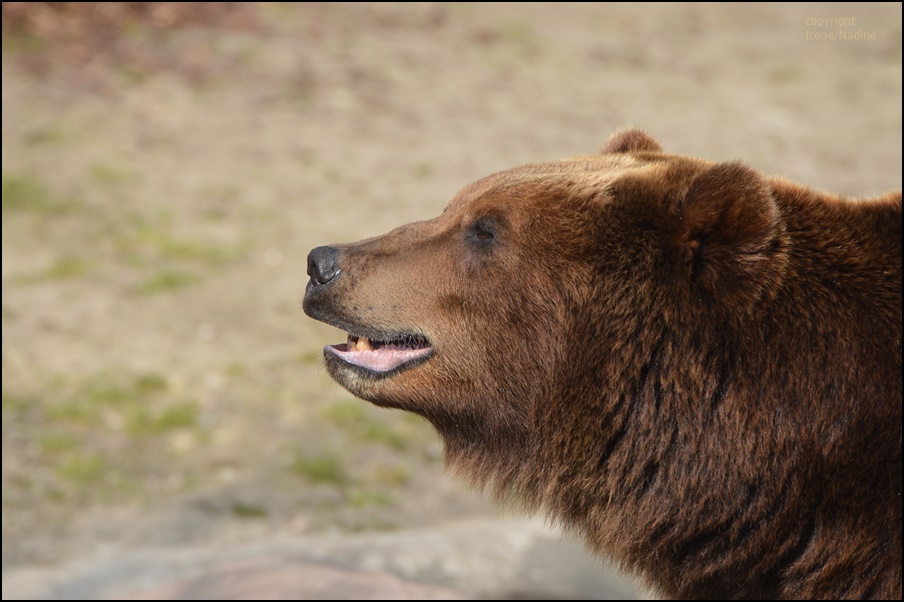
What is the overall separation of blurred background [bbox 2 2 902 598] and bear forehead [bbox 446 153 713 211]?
2039 mm

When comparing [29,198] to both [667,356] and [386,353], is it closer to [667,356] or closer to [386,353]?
[386,353]

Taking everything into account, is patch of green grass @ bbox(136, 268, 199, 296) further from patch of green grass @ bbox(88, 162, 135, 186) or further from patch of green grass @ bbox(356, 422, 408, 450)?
patch of green grass @ bbox(356, 422, 408, 450)

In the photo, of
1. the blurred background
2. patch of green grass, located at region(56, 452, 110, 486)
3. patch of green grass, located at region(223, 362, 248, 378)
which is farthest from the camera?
patch of green grass, located at region(223, 362, 248, 378)

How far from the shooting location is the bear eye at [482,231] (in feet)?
11.8

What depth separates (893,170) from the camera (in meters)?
11.1

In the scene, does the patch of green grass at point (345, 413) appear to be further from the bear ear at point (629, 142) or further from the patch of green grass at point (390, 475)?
the bear ear at point (629, 142)

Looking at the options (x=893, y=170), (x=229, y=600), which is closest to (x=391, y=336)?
(x=229, y=600)

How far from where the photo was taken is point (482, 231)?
11.9 feet

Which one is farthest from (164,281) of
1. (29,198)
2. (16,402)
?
(29,198)

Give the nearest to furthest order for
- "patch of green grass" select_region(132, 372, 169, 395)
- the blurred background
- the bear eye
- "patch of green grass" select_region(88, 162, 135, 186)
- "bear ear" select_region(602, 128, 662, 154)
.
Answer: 1. the bear eye
2. "bear ear" select_region(602, 128, 662, 154)
3. the blurred background
4. "patch of green grass" select_region(132, 372, 169, 395)
5. "patch of green grass" select_region(88, 162, 135, 186)

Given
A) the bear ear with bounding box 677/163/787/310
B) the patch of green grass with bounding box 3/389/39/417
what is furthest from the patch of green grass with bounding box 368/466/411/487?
the bear ear with bounding box 677/163/787/310

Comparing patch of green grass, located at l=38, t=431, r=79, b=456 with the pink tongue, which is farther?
patch of green grass, located at l=38, t=431, r=79, b=456

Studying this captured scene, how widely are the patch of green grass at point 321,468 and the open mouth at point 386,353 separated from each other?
275 cm

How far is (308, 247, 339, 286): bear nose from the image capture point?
3.65 m
